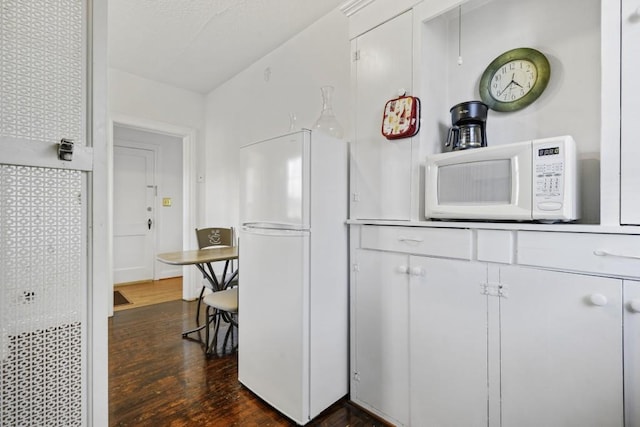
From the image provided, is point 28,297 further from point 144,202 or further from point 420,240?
point 144,202

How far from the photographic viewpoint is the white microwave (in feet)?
3.85

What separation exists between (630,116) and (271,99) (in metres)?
2.74

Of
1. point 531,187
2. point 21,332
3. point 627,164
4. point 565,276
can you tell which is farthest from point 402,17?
point 21,332

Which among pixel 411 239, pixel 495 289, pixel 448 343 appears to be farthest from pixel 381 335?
pixel 495 289

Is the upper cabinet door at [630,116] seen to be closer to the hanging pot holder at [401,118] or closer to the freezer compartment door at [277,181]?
the hanging pot holder at [401,118]

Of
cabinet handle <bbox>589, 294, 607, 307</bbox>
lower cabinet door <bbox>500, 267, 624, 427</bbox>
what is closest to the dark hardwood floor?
lower cabinet door <bbox>500, 267, 624, 427</bbox>

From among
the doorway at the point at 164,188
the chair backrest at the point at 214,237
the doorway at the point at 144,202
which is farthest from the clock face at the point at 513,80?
the doorway at the point at 144,202

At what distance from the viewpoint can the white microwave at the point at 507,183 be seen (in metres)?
1.17

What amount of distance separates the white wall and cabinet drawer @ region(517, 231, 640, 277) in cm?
151

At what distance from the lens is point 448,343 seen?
4.91 ft

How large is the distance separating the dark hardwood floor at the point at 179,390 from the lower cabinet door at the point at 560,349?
0.83m

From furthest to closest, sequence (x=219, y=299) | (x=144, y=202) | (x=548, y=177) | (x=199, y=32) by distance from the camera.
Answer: (x=144, y=202), (x=199, y=32), (x=219, y=299), (x=548, y=177)

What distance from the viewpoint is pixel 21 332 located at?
0.80 meters

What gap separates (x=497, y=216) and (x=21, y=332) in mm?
1674
